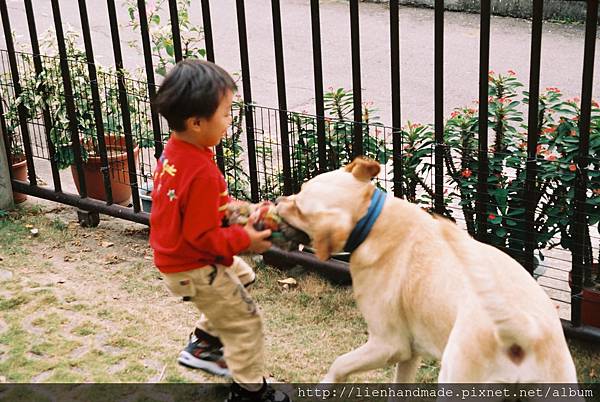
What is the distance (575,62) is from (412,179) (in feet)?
24.0

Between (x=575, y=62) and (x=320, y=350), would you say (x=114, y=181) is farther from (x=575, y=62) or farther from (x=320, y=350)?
(x=575, y=62)

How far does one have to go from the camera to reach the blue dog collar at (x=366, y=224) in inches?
142

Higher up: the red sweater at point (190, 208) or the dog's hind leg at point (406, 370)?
the red sweater at point (190, 208)

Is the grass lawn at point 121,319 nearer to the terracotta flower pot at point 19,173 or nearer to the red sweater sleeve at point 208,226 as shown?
the terracotta flower pot at point 19,173

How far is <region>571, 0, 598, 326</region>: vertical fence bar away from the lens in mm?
4250

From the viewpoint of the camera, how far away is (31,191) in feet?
22.1

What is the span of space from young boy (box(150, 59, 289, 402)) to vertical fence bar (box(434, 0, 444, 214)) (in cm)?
139

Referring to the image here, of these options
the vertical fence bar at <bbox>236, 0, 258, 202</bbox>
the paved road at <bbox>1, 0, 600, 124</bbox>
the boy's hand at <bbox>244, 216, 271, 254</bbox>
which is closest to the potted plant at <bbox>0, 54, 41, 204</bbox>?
the vertical fence bar at <bbox>236, 0, 258, 202</bbox>

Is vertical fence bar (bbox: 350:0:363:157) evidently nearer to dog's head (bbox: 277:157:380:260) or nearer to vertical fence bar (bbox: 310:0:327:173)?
vertical fence bar (bbox: 310:0:327:173)

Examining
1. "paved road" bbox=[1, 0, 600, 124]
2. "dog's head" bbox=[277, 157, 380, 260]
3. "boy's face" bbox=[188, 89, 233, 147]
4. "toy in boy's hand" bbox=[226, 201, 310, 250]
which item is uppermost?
"boy's face" bbox=[188, 89, 233, 147]

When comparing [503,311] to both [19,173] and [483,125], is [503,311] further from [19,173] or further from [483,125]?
[19,173]

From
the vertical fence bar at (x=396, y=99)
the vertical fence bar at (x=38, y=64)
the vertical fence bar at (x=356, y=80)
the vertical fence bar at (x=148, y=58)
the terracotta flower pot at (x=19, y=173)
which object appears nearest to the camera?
the vertical fence bar at (x=396, y=99)

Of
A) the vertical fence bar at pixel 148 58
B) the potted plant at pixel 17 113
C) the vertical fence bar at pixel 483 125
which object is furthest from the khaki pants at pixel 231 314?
the potted plant at pixel 17 113

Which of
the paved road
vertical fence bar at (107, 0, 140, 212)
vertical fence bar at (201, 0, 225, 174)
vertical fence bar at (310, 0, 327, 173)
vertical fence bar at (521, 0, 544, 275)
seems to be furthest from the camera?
the paved road
